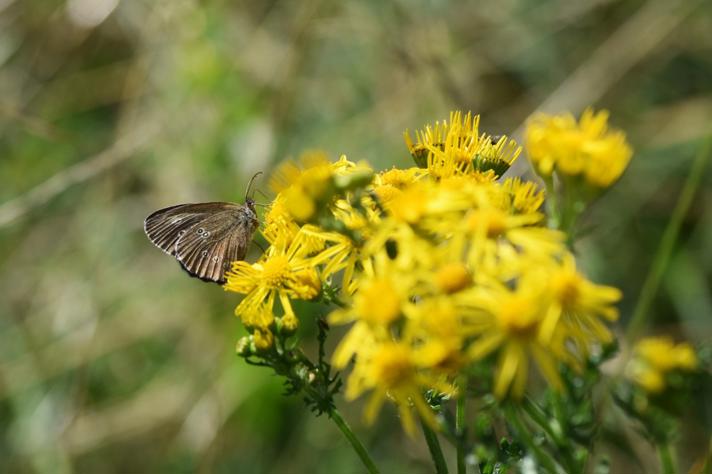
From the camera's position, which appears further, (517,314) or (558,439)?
(558,439)

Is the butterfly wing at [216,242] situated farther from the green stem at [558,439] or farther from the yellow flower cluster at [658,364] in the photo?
the yellow flower cluster at [658,364]

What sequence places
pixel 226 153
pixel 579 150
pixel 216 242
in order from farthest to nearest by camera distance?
pixel 226 153, pixel 216 242, pixel 579 150

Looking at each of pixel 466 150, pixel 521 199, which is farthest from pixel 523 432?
pixel 466 150

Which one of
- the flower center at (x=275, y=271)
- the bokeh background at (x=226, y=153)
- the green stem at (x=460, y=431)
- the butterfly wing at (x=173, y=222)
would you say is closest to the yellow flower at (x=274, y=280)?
the flower center at (x=275, y=271)

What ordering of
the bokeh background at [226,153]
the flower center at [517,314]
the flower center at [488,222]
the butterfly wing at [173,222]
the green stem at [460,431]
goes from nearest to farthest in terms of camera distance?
1. the flower center at [517,314]
2. the flower center at [488,222]
3. the green stem at [460,431]
4. the butterfly wing at [173,222]
5. the bokeh background at [226,153]

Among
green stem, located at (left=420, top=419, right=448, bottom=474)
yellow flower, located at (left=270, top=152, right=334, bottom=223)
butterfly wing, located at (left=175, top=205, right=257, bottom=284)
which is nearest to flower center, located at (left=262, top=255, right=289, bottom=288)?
yellow flower, located at (left=270, top=152, right=334, bottom=223)

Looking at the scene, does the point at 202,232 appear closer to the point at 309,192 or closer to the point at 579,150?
the point at 309,192
